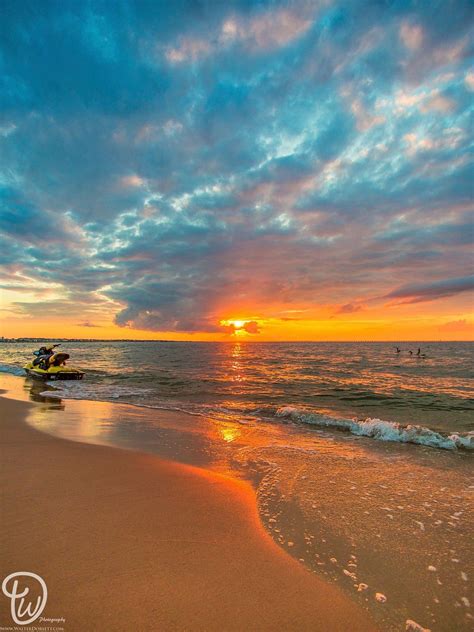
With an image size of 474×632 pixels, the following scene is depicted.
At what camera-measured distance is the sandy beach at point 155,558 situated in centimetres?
296

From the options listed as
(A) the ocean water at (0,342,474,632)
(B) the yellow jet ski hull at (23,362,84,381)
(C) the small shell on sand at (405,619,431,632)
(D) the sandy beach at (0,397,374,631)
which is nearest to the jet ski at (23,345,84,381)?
(B) the yellow jet ski hull at (23,362,84,381)

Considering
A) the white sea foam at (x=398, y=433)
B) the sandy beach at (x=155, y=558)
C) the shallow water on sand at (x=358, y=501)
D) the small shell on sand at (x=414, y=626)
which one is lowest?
the white sea foam at (x=398, y=433)

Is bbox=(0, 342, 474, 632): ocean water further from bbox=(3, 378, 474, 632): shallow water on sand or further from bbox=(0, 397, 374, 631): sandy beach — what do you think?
bbox=(0, 397, 374, 631): sandy beach

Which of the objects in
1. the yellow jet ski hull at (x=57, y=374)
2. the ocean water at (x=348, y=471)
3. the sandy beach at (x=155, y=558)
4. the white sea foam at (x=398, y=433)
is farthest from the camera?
the yellow jet ski hull at (x=57, y=374)

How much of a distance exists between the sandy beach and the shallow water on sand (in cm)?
43

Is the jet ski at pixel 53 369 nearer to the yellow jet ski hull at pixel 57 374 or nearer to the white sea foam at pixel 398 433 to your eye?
the yellow jet ski hull at pixel 57 374

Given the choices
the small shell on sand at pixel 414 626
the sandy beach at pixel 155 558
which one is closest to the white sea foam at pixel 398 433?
the sandy beach at pixel 155 558

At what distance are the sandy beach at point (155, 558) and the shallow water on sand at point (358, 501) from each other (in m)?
0.43

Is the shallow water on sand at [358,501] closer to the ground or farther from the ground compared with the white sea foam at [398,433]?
farther from the ground

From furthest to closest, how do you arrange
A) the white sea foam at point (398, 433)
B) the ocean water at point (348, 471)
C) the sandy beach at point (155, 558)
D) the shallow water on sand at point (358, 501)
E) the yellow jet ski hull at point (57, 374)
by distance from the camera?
the yellow jet ski hull at point (57, 374) → the white sea foam at point (398, 433) → the ocean water at point (348, 471) → the shallow water on sand at point (358, 501) → the sandy beach at point (155, 558)

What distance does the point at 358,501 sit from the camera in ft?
18.5

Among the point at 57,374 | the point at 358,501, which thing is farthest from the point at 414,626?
the point at 57,374

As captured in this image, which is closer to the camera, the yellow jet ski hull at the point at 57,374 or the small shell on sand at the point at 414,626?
the small shell on sand at the point at 414,626

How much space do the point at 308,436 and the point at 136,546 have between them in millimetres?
7905
